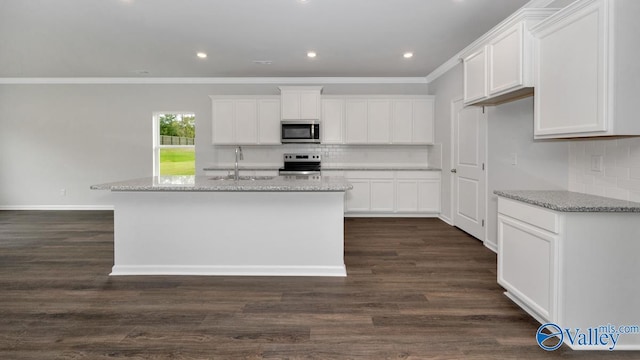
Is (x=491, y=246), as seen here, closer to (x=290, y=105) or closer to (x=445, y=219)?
(x=445, y=219)

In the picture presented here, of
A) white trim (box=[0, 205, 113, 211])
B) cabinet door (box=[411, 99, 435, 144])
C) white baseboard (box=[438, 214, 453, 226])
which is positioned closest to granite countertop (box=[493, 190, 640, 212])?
white baseboard (box=[438, 214, 453, 226])

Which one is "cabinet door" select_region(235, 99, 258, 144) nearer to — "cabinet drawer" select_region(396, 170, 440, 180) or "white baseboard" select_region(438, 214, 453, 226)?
"cabinet drawer" select_region(396, 170, 440, 180)

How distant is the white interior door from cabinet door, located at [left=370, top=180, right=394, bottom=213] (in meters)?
1.09

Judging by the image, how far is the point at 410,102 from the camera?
6.31 meters

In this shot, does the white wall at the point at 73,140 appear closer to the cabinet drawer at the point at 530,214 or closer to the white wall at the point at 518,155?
the white wall at the point at 518,155

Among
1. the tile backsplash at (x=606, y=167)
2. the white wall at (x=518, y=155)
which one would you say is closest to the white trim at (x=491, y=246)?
the white wall at (x=518, y=155)

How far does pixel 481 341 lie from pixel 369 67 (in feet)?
15.1

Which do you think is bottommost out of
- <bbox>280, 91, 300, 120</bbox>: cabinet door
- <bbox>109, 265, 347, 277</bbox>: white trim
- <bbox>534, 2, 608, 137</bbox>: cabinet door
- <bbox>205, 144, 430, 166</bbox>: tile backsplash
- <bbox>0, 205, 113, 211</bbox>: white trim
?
<bbox>109, 265, 347, 277</bbox>: white trim

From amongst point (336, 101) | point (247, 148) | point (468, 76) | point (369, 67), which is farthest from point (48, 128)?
point (468, 76)

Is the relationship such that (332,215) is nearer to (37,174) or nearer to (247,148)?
(247,148)

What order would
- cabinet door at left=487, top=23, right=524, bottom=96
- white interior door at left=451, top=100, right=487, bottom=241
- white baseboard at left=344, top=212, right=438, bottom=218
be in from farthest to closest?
white baseboard at left=344, top=212, right=438, bottom=218
white interior door at left=451, top=100, right=487, bottom=241
cabinet door at left=487, top=23, right=524, bottom=96

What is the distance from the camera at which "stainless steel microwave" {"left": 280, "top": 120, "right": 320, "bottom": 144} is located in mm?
6215

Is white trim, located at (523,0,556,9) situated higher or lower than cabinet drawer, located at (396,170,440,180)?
higher

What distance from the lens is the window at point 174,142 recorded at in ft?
22.5
